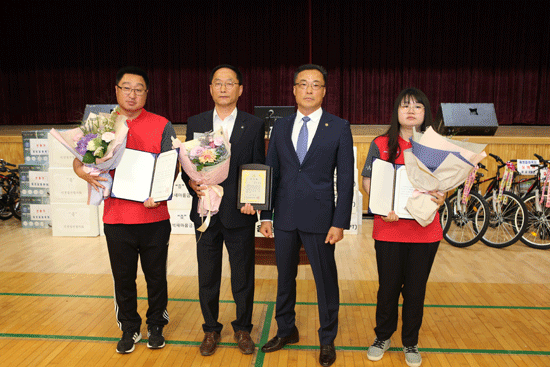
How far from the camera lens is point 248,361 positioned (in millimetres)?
2357

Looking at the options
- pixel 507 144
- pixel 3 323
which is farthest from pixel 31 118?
pixel 507 144

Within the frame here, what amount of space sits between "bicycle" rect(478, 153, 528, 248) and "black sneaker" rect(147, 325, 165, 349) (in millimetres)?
3701

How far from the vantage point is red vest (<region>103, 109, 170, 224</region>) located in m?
2.33

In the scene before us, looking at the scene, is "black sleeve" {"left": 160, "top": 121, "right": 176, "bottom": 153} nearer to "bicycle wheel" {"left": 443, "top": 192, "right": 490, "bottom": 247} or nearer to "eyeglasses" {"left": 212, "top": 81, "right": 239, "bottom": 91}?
"eyeglasses" {"left": 212, "top": 81, "right": 239, "bottom": 91}

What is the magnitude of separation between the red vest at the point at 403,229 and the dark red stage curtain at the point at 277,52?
7019mm

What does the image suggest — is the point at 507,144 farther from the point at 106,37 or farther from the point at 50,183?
the point at 106,37

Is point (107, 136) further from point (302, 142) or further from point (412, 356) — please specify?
point (412, 356)

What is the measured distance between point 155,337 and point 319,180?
53.2 inches

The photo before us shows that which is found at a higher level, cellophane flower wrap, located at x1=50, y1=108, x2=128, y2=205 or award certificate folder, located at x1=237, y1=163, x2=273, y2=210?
cellophane flower wrap, located at x1=50, y1=108, x2=128, y2=205

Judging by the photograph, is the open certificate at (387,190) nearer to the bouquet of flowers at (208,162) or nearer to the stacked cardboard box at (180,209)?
the bouquet of flowers at (208,162)

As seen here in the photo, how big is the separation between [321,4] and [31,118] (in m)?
6.86

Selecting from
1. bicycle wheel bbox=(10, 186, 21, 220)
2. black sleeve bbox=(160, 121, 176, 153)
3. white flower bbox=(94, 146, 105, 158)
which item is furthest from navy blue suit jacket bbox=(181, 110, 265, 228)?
bicycle wheel bbox=(10, 186, 21, 220)

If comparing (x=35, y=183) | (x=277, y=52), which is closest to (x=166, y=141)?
(x=35, y=183)

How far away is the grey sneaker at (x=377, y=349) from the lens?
7.79 feet
